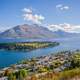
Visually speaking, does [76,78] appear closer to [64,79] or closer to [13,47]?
[64,79]

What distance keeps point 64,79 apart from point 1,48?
9624 cm

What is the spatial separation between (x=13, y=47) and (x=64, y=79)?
93.8 m

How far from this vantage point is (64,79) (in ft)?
9.59

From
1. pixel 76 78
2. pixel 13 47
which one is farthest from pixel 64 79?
pixel 13 47

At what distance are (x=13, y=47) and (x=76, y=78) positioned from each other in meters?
93.8

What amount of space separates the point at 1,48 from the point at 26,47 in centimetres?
1028

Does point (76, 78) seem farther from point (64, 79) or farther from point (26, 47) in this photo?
point (26, 47)

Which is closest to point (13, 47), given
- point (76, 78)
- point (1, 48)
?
point (1, 48)

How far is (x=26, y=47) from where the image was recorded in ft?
→ 321

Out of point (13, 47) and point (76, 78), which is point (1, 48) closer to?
point (13, 47)

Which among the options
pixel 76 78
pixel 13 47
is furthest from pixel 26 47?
pixel 76 78

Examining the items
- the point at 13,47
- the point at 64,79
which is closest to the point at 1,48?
the point at 13,47

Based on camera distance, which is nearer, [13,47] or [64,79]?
[64,79]

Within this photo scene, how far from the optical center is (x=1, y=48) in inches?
3848
